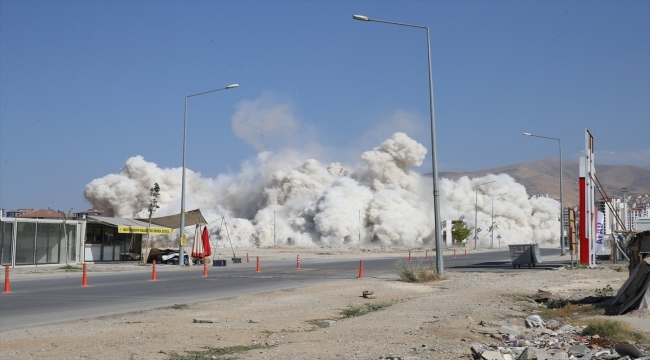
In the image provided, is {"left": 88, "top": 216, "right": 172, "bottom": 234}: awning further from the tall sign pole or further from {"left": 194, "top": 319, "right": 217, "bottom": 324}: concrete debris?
{"left": 194, "top": 319, "right": 217, "bottom": 324}: concrete debris

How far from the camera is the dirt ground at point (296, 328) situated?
8758mm

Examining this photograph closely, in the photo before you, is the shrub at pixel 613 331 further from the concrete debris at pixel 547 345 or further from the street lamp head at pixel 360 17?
the street lamp head at pixel 360 17

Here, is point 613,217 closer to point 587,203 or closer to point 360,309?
point 587,203

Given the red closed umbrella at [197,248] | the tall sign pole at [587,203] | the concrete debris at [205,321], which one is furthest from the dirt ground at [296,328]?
the red closed umbrella at [197,248]

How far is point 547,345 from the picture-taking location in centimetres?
946

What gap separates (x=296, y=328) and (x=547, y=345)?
4.21 meters

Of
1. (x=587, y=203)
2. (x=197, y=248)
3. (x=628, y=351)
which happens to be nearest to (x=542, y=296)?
(x=628, y=351)

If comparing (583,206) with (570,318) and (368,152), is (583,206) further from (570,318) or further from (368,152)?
(368,152)

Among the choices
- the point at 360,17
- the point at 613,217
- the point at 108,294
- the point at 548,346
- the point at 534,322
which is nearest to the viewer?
the point at 548,346

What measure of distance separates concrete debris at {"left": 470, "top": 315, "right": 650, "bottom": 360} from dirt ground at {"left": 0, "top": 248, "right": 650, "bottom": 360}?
321 mm

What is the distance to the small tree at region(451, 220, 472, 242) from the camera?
88.4 metres

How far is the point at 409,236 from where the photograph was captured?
286ft

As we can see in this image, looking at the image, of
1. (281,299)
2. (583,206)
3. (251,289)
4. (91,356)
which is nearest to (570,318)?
(281,299)

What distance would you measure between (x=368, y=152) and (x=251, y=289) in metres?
79.3
